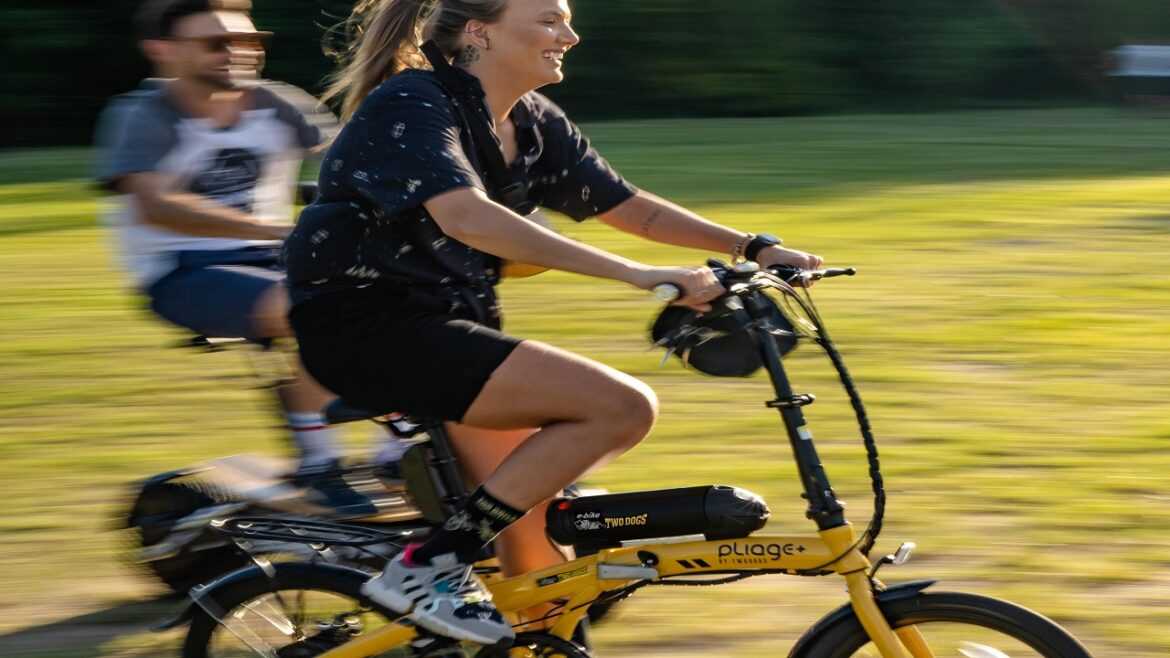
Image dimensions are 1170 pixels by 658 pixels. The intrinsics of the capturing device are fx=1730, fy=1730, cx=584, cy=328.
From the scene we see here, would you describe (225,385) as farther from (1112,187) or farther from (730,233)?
(1112,187)

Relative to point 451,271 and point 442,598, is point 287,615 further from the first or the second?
point 451,271

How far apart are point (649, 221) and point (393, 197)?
0.79 metres

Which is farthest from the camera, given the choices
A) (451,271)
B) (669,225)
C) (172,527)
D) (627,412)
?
(172,527)

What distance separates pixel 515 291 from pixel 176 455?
2.99 metres

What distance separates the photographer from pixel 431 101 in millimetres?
3555

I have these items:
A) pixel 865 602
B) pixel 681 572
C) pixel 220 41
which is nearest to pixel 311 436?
pixel 220 41

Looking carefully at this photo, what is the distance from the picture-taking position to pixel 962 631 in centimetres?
338

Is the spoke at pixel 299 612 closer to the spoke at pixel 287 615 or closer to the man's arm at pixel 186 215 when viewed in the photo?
the spoke at pixel 287 615

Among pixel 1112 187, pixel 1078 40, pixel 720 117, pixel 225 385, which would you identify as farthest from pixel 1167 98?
→ pixel 225 385

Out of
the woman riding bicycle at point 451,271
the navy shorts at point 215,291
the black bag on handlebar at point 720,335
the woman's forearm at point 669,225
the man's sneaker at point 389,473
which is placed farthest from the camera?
the navy shorts at point 215,291

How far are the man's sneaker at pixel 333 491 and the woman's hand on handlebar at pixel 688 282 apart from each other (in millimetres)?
1344

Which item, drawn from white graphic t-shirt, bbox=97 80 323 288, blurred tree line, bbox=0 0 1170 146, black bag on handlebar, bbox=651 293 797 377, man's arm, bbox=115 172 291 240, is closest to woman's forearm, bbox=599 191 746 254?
black bag on handlebar, bbox=651 293 797 377

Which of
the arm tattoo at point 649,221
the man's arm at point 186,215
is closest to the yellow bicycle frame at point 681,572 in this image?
the arm tattoo at point 649,221

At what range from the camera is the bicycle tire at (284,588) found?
378cm
